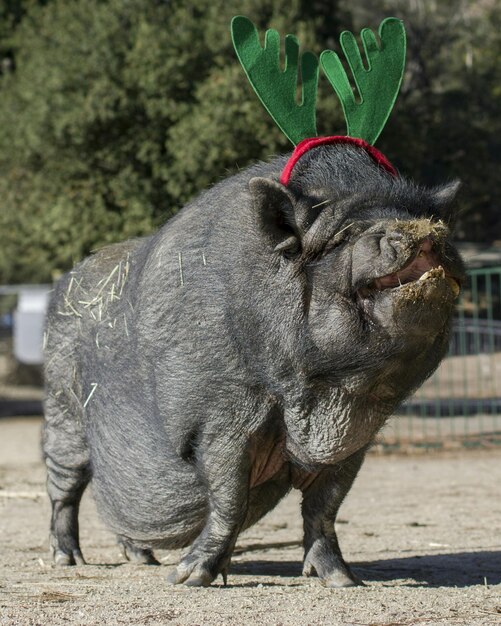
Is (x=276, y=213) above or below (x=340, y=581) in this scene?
above

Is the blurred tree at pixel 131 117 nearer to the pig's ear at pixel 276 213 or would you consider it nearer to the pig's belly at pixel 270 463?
the pig's belly at pixel 270 463

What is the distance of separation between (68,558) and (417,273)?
110 inches

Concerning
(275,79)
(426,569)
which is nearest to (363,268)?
(275,79)

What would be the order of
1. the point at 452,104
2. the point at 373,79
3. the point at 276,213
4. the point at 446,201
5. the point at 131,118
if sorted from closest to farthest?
the point at 276,213 → the point at 446,201 → the point at 373,79 → the point at 131,118 → the point at 452,104

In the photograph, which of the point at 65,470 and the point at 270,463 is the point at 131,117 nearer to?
the point at 65,470

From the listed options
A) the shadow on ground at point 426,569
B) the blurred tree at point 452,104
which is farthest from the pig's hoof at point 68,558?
the blurred tree at point 452,104

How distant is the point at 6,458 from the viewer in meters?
12.0

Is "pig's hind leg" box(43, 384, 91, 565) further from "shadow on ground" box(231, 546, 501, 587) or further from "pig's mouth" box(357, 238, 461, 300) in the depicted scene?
"pig's mouth" box(357, 238, 461, 300)

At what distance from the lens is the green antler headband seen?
4.57m

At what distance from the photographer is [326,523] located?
4992mm

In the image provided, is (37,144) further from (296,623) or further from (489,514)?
(296,623)

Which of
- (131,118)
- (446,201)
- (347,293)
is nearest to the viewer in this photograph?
(347,293)

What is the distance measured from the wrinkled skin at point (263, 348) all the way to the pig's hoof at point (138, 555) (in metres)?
0.74

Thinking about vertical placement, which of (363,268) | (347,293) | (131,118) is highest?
(363,268)
